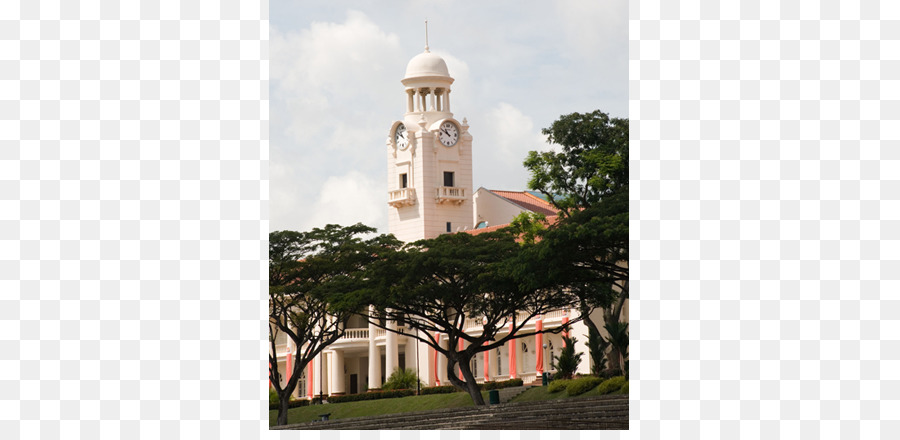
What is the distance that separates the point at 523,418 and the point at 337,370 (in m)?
34.6

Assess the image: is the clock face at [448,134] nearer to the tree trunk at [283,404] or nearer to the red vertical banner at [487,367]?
the red vertical banner at [487,367]

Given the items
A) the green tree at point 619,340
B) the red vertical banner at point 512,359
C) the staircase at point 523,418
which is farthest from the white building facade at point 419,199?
the staircase at point 523,418

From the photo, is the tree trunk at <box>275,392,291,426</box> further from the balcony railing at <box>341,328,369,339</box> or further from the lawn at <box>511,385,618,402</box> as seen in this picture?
the balcony railing at <box>341,328,369,339</box>

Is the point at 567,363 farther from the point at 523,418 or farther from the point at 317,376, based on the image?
the point at 317,376

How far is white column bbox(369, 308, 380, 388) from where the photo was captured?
54.6 meters

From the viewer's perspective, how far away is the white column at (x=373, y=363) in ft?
179

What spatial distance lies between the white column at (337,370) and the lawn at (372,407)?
278 inches

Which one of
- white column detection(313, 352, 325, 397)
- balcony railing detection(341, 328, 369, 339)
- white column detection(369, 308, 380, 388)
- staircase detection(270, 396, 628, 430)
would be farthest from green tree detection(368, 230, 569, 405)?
white column detection(313, 352, 325, 397)
